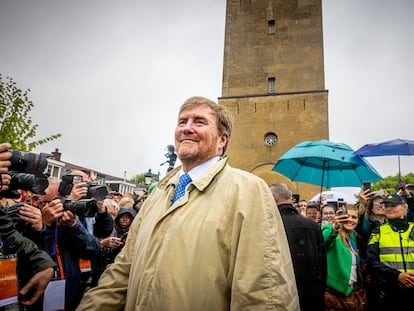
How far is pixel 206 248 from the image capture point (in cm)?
152

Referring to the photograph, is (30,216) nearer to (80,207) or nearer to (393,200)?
(80,207)

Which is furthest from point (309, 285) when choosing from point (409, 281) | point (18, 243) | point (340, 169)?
point (340, 169)

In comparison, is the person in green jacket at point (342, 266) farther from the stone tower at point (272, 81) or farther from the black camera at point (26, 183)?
the stone tower at point (272, 81)

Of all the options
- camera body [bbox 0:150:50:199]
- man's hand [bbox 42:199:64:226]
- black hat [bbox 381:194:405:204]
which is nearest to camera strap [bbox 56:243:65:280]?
man's hand [bbox 42:199:64:226]

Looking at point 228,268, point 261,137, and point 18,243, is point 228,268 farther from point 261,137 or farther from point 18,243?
point 261,137

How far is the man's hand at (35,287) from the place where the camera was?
2.34 meters

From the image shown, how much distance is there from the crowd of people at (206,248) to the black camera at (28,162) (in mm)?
116

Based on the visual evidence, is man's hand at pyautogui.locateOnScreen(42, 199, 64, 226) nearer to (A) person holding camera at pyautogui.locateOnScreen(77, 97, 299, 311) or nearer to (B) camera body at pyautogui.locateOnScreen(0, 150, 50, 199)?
(B) camera body at pyautogui.locateOnScreen(0, 150, 50, 199)

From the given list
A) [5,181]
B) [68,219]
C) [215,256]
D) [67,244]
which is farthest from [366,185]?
[5,181]

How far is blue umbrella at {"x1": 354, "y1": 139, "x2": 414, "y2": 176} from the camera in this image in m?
4.49

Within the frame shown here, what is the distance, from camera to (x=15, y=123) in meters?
9.18

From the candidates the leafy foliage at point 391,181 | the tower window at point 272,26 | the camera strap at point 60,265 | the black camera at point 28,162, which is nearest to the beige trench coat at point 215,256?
the black camera at point 28,162

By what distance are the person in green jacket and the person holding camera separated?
2.08 meters

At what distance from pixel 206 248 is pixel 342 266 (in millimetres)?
2550
